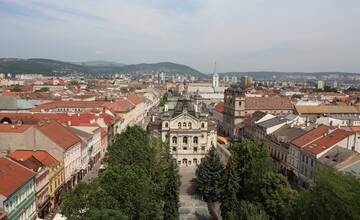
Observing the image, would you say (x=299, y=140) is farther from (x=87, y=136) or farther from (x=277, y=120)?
(x=87, y=136)

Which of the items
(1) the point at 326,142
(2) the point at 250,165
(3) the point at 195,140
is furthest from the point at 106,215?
(3) the point at 195,140

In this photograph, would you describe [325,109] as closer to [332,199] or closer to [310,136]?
[310,136]

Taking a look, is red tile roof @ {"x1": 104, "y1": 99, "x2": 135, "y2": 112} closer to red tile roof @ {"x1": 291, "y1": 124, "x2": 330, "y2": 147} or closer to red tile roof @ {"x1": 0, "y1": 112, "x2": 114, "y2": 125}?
red tile roof @ {"x1": 0, "y1": 112, "x2": 114, "y2": 125}

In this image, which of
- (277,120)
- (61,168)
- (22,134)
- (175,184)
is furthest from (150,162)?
(277,120)

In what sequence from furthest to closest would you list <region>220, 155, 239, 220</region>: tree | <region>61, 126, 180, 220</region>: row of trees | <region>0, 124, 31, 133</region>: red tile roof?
1. <region>0, 124, 31, 133</region>: red tile roof
2. <region>220, 155, 239, 220</region>: tree
3. <region>61, 126, 180, 220</region>: row of trees

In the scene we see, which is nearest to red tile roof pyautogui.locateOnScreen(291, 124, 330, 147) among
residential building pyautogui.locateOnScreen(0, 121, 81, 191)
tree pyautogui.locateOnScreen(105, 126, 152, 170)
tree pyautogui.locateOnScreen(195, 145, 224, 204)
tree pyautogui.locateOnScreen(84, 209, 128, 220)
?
tree pyautogui.locateOnScreen(195, 145, 224, 204)

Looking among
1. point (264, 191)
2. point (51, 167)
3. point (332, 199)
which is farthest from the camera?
point (51, 167)
